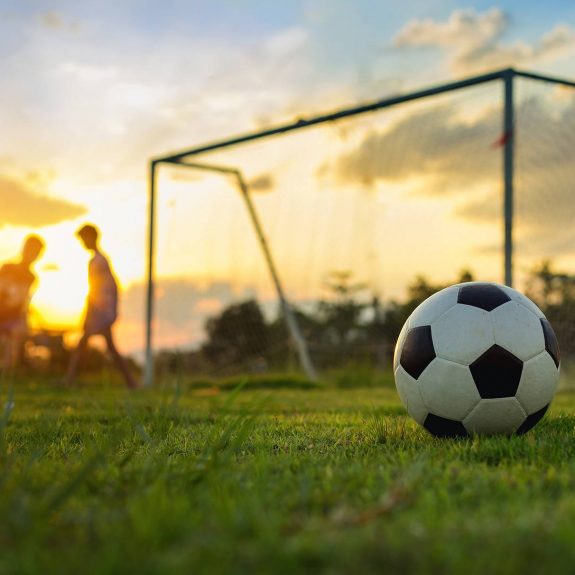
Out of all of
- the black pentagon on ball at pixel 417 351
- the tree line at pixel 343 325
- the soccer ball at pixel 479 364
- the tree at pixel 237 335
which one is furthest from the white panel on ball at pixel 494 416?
the tree at pixel 237 335

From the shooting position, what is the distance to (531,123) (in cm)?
963

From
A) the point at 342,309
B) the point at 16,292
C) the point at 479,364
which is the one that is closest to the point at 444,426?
the point at 479,364

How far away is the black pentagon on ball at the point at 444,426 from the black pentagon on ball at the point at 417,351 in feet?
0.66

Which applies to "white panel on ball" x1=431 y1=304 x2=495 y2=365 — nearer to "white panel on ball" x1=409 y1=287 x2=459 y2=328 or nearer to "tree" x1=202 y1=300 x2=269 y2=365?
"white panel on ball" x1=409 y1=287 x2=459 y2=328

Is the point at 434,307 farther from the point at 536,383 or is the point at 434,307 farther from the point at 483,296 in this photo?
the point at 536,383

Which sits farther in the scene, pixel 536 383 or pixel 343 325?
pixel 343 325

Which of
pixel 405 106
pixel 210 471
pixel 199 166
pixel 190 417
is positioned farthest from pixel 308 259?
pixel 210 471

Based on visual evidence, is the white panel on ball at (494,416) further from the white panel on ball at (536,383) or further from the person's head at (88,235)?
the person's head at (88,235)

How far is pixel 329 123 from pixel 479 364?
771cm

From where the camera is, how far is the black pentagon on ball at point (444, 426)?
122 inches

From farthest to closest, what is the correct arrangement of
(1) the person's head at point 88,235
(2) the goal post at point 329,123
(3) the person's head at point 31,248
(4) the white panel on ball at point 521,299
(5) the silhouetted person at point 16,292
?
(3) the person's head at point 31,248, (5) the silhouetted person at point 16,292, (1) the person's head at point 88,235, (2) the goal post at point 329,123, (4) the white panel on ball at point 521,299

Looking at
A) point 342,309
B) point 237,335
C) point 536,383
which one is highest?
point 342,309

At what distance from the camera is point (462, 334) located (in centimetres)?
309

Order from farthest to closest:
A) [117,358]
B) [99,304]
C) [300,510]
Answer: [99,304]
[117,358]
[300,510]
